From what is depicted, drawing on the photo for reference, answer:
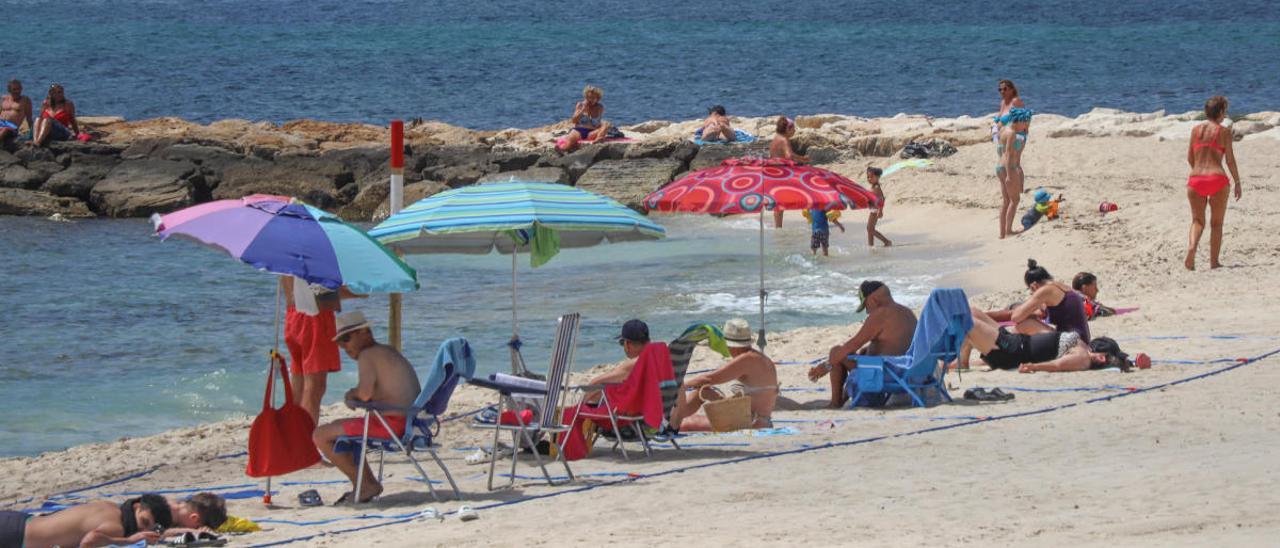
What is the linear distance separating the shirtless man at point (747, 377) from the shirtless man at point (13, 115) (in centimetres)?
1968

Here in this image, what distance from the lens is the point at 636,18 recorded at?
105 metres

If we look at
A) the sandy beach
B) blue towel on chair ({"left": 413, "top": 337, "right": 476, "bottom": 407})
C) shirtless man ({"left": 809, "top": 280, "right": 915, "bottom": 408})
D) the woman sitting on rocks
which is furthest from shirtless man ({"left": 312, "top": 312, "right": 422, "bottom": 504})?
the woman sitting on rocks

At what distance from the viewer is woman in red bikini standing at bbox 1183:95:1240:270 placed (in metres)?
13.9

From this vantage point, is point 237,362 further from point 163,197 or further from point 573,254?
point 163,197

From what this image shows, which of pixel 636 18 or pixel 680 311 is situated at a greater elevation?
pixel 636 18

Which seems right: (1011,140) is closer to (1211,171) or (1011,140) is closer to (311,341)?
(1211,171)

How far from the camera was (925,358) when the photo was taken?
31.8 feet

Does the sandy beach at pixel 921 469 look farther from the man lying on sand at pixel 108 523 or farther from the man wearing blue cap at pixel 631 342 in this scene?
the man wearing blue cap at pixel 631 342

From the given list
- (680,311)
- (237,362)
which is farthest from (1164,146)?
(237,362)

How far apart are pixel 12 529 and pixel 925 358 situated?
17.5 feet

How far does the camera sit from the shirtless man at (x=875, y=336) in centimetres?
995

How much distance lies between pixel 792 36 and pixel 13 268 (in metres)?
74.0

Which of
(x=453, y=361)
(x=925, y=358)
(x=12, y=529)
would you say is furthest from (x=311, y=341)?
(x=925, y=358)

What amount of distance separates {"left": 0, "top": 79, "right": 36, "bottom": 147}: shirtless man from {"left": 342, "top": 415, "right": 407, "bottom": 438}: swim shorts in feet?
66.7
